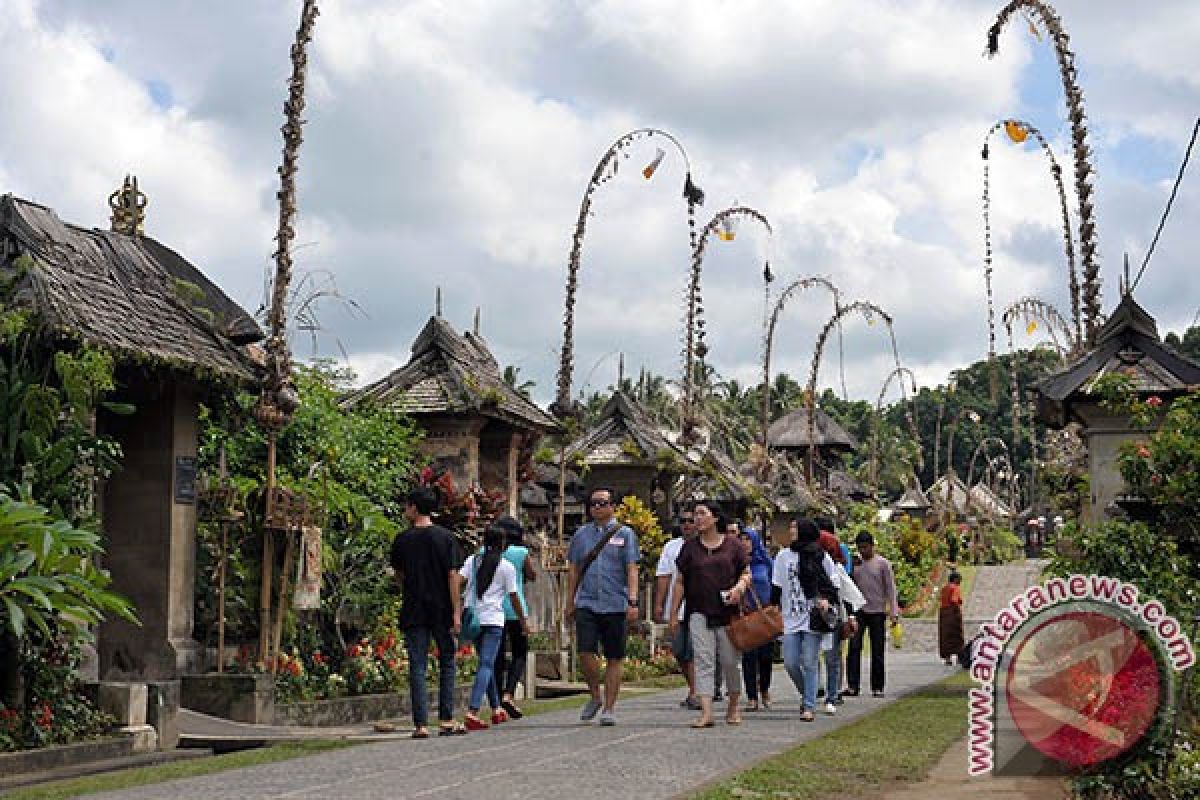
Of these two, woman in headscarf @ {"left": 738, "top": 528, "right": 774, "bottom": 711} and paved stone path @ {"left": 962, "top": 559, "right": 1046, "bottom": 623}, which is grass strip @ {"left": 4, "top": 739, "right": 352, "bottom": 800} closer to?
woman in headscarf @ {"left": 738, "top": 528, "right": 774, "bottom": 711}

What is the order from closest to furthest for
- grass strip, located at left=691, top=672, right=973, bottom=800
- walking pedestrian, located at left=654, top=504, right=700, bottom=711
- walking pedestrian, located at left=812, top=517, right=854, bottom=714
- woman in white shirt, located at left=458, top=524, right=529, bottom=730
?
1. grass strip, located at left=691, top=672, right=973, bottom=800
2. woman in white shirt, located at left=458, top=524, right=529, bottom=730
3. walking pedestrian, located at left=654, top=504, right=700, bottom=711
4. walking pedestrian, located at left=812, top=517, right=854, bottom=714

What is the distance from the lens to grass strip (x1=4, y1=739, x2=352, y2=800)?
10891mm

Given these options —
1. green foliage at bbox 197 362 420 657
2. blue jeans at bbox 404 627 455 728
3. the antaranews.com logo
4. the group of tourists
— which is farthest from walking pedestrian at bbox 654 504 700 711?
the antaranews.com logo

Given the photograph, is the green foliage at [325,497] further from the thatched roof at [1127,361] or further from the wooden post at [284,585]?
the thatched roof at [1127,361]

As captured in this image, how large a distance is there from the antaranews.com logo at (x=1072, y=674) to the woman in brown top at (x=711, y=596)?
4103 millimetres

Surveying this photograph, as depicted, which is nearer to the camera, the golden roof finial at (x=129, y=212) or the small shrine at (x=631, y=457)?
the golden roof finial at (x=129, y=212)

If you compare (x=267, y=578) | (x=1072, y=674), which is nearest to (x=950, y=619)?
(x=267, y=578)

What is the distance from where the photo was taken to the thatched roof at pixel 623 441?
30.7m

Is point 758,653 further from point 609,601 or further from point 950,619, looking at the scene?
point 950,619

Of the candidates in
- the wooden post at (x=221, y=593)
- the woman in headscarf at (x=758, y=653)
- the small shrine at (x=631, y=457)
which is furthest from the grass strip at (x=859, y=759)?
the small shrine at (x=631, y=457)

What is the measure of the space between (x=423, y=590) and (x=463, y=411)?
31.5ft

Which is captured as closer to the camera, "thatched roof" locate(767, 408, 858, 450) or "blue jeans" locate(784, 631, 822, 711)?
"blue jeans" locate(784, 631, 822, 711)

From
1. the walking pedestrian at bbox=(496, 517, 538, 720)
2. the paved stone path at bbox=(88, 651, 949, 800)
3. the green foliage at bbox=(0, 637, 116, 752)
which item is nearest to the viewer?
the paved stone path at bbox=(88, 651, 949, 800)

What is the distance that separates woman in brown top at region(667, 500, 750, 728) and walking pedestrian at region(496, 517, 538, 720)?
1.73m
